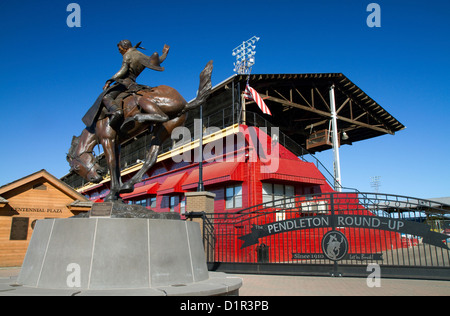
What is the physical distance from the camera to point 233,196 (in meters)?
19.8

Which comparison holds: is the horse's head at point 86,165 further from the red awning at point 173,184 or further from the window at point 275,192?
the red awning at point 173,184

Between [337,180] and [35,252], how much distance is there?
69.5 feet

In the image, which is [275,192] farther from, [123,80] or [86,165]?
[86,165]

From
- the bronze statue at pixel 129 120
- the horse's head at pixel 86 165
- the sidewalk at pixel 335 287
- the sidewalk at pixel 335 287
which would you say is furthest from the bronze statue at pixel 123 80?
the sidewalk at pixel 335 287

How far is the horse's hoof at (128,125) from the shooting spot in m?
6.47

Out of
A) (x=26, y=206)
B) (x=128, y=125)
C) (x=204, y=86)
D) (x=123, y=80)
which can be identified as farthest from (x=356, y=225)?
(x=26, y=206)

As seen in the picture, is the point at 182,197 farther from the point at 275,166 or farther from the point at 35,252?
the point at 35,252

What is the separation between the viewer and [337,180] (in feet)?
77.3

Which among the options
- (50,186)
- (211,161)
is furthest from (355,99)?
(50,186)

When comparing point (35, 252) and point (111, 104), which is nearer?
point (35, 252)

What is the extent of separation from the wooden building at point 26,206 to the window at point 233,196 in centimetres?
797

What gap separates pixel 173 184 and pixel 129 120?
52.0ft

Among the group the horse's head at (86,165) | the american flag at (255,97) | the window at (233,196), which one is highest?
the american flag at (255,97)

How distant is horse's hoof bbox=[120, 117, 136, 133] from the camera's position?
6.47m
